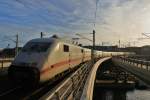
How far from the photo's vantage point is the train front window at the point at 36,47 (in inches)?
765

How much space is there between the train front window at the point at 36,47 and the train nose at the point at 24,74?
2.24 meters

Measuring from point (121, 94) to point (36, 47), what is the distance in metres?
51.6

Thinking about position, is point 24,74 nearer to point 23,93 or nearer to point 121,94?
point 23,93

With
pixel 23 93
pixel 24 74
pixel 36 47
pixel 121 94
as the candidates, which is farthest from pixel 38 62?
pixel 121 94

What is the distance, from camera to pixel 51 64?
18938 millimetres

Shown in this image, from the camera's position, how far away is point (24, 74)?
17.1 m

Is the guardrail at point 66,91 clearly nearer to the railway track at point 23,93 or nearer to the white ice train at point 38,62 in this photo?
the railway track at point 23,93

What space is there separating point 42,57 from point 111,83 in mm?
60210

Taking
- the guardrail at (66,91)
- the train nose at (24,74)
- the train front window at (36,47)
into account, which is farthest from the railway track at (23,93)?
the train front window at (36,47)

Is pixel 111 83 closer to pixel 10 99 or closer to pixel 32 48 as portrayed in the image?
pixel 32 48

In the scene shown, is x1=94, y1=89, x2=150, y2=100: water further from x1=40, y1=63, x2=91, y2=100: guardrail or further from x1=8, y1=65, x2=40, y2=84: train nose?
x1=40, y1=63, x2=91, y2=100: guardrail

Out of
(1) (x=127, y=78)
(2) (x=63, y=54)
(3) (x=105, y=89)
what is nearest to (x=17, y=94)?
(2) (x=63, y=54)

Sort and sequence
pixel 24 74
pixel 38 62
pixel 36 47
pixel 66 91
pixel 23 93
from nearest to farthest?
pixel 66 91, pixel 23 93, pixel 24 74, pixel 38 62, pixel 36 47

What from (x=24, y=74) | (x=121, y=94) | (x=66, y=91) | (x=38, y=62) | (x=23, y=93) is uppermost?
(x=38, y=62)
